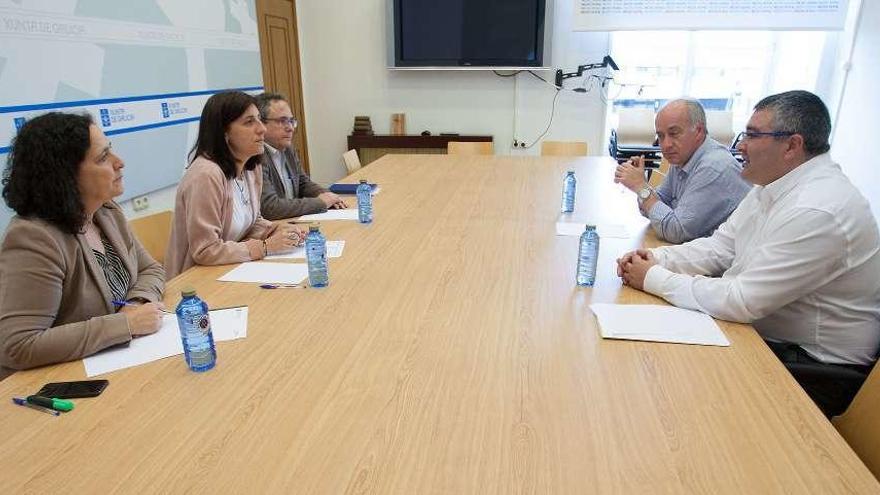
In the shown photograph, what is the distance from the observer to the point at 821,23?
5.23m

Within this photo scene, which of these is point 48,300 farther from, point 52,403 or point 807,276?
point 807,276

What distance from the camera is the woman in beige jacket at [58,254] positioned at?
4.06 feet

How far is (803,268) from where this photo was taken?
1428 millimetres

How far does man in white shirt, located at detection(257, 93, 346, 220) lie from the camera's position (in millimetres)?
2684

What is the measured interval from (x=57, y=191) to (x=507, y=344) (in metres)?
1.20

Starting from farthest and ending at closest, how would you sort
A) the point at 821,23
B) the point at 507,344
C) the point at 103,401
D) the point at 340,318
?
the point at 821,23, the point at 340,318, the point at 507,344, the point at 103,401

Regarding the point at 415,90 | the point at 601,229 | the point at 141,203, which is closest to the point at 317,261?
the point at 601,229

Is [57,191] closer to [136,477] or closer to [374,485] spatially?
[136,477]

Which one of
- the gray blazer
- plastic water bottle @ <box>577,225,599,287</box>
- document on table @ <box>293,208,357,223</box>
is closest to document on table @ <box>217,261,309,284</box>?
document on table @ <box>293,208,357,223</box>

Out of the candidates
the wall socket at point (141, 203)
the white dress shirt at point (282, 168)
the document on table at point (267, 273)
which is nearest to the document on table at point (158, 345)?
the document on table at point (267, 273)

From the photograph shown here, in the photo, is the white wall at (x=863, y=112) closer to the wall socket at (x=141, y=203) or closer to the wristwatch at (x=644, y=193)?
the wristwatch at (x=644, y=193)

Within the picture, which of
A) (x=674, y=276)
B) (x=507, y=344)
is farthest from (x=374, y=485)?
(x=674, y=276)

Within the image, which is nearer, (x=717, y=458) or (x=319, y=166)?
(x=717, y=458)

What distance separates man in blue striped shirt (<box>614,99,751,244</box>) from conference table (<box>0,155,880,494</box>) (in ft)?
2.35
